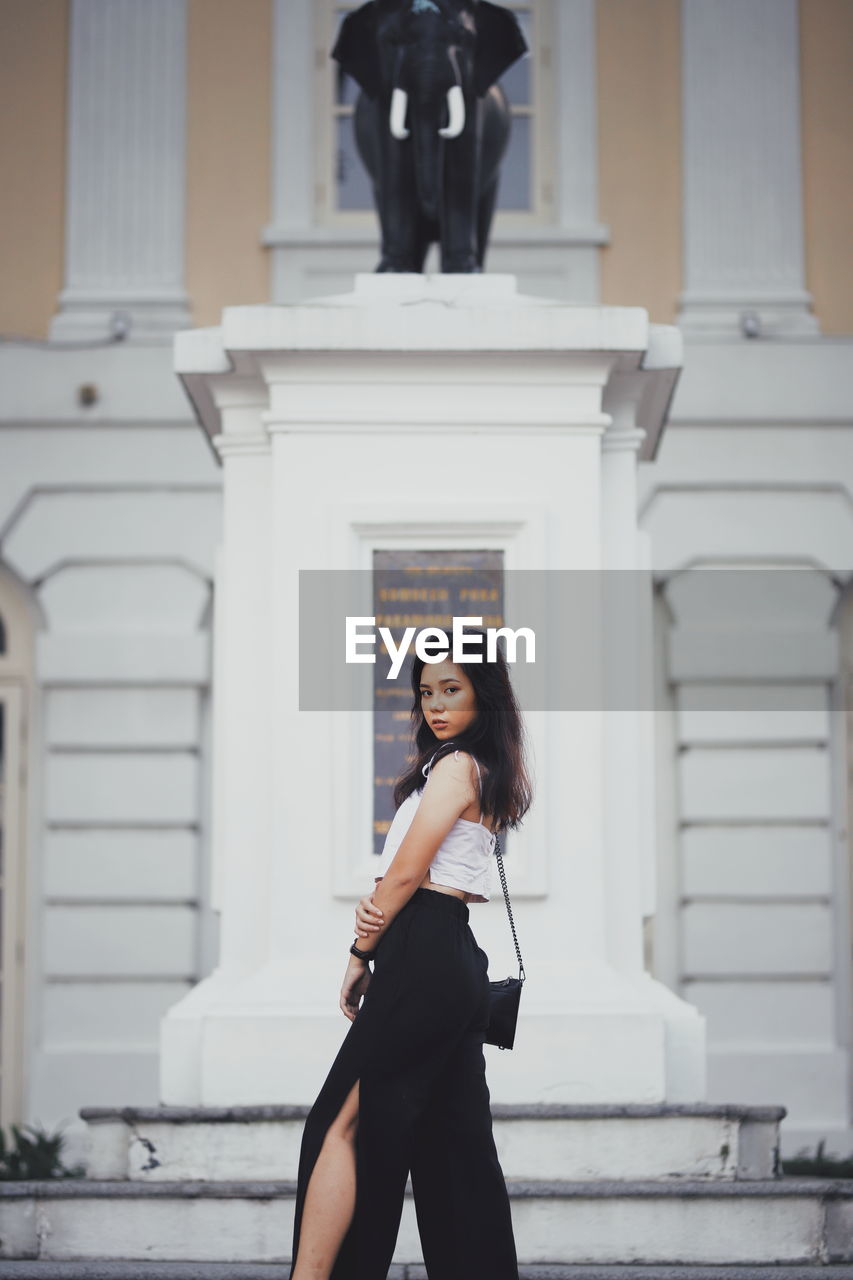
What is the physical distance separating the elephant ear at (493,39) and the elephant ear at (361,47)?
15.6 inches

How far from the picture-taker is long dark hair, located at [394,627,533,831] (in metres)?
3.91

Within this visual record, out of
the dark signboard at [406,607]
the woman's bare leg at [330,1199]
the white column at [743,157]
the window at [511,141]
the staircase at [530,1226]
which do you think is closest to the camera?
the woman's bare leg at [330,1199]

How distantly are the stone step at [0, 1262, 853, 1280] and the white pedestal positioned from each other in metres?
0.73

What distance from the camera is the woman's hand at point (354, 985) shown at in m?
3.92

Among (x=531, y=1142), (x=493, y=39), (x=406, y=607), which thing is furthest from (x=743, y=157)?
(x=531, y=1142)

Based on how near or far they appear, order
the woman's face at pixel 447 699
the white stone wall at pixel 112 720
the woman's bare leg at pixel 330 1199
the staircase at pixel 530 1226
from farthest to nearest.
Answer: the white stone wall at pixel 112 720 < the staircase at pixel 530 1226 < the woman's face at pixel 447 699 < the woman's bare leg at pixel 330 1199

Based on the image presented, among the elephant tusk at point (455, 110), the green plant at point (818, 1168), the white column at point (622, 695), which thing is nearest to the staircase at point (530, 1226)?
the white column at point (622, 695)

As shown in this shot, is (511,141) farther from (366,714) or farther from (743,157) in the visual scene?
(366,714)

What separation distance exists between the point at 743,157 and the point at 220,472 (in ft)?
13.2

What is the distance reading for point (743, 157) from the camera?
10977 millimetres

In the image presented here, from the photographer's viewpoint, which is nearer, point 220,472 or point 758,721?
point 758,721

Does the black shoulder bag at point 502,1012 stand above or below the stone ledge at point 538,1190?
above

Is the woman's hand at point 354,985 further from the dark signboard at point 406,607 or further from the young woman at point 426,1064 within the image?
the dark signboard at point 406,607

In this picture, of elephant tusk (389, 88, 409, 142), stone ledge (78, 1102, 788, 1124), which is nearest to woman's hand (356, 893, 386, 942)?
stone ledge (78, 1102, 788, 1124)
